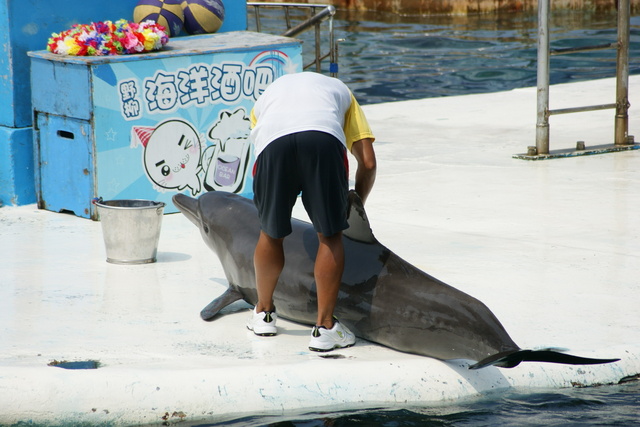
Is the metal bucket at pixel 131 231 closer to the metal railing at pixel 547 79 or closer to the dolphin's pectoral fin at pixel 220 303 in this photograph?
the dolphin's pectoral fin at pixel 220 303

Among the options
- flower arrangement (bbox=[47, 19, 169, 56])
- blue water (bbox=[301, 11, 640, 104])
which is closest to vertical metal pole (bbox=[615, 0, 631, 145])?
flower arrangement (bbox=[47, 19, 169, 56])

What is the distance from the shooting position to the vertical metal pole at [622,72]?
32.8 feet

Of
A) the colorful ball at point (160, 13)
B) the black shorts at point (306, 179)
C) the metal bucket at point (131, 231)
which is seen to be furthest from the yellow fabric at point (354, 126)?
the colorful ball at point (160, 13)

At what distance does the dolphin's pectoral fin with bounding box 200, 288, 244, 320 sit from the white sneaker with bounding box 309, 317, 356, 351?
0.70 metres

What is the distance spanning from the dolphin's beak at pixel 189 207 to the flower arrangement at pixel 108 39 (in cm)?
194

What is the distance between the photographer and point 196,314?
5.41m

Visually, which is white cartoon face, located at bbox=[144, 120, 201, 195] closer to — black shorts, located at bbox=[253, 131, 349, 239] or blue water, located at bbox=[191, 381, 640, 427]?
black shorts, located at bbox=[253, 131, 349, 239]

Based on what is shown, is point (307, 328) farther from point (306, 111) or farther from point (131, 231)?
point (131, 231)

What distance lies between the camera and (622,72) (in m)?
10.2

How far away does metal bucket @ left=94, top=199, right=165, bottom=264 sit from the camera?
6.34 metres

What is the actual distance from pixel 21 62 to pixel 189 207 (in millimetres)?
2741

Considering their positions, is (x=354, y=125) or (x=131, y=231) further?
(x=131, y=231)

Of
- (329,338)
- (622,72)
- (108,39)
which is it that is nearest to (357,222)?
(329,338)

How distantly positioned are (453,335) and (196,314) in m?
1.56
